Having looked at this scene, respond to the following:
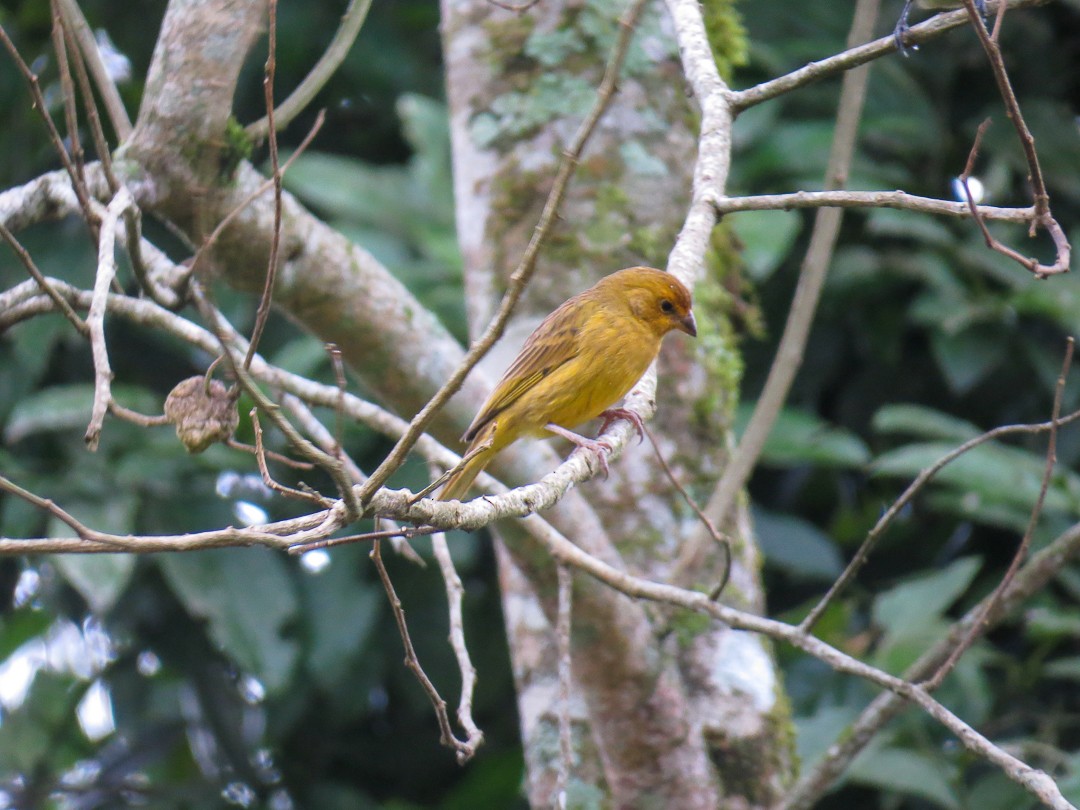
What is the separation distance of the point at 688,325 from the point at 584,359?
0.41 m

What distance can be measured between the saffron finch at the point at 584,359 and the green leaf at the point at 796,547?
1.71m

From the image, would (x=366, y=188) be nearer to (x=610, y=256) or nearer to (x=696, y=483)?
(x=610, y=256)

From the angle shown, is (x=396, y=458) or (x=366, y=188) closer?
(x=396, y=458)

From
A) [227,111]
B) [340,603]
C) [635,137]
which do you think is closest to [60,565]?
[340,603]

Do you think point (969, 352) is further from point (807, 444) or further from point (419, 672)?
point (419, 672)

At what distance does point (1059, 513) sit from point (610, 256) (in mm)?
2129

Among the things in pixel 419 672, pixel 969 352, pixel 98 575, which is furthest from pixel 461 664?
pixel 969 352

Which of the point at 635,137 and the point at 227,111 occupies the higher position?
the point at 227,111

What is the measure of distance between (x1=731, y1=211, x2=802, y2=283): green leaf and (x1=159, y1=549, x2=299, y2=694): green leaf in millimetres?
2222

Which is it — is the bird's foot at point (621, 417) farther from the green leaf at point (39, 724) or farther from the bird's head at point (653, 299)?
the green leaf at point (39, 724)

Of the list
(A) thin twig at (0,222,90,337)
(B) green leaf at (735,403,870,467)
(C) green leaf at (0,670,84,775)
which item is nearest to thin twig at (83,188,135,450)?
(A) thin twig at (0,222,90,337)

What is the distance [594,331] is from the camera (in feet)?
11.6

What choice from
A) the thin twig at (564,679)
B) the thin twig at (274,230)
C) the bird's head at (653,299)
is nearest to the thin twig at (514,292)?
the thin twig at (274,230)

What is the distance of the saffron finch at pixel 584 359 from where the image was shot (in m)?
3.43
